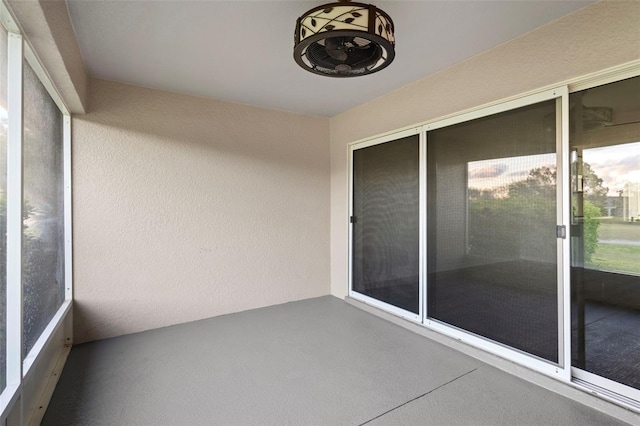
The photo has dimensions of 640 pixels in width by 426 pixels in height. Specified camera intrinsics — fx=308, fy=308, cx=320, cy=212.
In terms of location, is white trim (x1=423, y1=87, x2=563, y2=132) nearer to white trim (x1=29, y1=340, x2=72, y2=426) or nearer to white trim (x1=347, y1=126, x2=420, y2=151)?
white trim (x1=347, y1=126, x2=420, y2=151)

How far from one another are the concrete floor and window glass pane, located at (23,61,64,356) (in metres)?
0.58

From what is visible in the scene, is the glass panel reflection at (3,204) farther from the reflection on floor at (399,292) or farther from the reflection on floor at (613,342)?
the reflection on floor at (613,342)

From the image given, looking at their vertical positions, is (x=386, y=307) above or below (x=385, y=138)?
below

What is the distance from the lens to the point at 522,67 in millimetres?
2340

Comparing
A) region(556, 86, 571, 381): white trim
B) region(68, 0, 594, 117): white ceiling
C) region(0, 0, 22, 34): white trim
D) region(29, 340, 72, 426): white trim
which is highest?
region(68, 0, 594, 117): white ceiling

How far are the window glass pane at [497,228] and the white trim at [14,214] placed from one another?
3032 mm

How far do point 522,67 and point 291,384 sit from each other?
2.92 m

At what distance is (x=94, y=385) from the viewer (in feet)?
7.25

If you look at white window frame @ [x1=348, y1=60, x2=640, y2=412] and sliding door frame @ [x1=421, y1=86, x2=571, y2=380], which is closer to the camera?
white window frame @ [x1=348, y1=60, x2=640, y2=412]

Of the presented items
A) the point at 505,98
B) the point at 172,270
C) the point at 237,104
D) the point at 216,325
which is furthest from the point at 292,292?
the point at 505,98

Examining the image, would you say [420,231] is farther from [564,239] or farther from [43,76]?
[43,76]

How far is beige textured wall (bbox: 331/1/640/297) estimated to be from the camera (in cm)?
190

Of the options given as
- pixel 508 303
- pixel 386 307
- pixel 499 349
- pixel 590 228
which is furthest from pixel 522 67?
pixel 386 307

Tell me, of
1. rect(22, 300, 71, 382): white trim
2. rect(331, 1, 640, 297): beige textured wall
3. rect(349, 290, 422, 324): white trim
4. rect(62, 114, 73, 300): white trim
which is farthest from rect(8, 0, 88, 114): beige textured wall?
rect(349, 290, 422, 324): white trim
